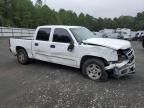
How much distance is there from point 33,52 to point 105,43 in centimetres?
337

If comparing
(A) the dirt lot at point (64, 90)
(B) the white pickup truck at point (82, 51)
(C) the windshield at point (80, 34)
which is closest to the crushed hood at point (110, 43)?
(B) the white pickup truck at point (82, 51)

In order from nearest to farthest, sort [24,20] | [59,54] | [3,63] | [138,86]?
[138,86] → [59,54] → [3,63] → [24,20]

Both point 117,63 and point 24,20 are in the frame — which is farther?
point 24,20

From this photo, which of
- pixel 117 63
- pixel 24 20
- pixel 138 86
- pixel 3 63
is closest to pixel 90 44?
pixel 117 63

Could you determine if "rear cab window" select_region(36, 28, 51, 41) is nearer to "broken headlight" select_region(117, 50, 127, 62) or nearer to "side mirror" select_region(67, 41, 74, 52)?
"side mirror" select_region(67, 41, 74, 52)

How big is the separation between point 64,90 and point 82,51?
1692 millimetres

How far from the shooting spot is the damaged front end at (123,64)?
23.5 ft

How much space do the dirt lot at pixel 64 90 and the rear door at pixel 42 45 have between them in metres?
0.56

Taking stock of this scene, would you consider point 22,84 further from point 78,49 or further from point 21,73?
point 78,49

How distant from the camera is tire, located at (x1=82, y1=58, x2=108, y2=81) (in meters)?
7.37

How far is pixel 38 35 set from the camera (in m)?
9.41

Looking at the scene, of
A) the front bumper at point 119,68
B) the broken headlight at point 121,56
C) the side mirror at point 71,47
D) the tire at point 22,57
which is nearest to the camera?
the front bumper at point 119,68

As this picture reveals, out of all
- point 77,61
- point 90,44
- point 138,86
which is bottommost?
point 138,86

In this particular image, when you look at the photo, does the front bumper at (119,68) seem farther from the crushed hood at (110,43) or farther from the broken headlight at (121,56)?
the crushed hood at (110,43)
